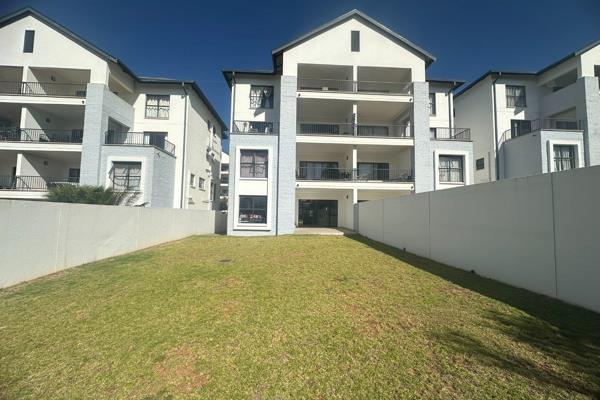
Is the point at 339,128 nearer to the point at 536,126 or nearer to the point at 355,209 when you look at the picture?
the point at 355,209

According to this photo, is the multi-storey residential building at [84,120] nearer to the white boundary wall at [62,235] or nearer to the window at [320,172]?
the white boundary wall at [62,235]

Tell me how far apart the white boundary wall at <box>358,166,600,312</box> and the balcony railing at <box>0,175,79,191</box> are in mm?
22219

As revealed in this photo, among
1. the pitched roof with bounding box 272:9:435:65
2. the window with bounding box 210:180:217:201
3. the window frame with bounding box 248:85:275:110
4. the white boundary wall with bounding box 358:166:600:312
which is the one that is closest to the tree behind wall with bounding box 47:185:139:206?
the window frame with bounding box 248:85:275:110

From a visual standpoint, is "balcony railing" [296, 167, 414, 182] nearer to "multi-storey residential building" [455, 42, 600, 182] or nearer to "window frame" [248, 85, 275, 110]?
"window frame" [248, 85, 275, 110]

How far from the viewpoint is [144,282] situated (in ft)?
→ 21.5

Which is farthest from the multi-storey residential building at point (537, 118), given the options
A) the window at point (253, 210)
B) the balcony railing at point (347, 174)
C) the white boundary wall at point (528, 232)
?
the window at point (253, 210)

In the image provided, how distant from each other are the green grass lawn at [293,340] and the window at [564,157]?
739 inches

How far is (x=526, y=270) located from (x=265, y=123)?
18614mm

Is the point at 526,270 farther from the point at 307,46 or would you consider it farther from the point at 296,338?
the point at 307,46

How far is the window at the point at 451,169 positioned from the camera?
19438 mm

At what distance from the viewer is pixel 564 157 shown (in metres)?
18.3

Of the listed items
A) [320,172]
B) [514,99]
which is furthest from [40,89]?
[514,99]

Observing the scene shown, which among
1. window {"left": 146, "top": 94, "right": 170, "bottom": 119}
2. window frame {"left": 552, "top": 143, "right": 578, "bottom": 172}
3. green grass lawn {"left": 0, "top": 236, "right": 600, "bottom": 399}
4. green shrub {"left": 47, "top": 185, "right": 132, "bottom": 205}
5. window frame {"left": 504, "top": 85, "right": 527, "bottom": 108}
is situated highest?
window frame {"left": 504, "top": 85, "right": 527, "bottom": 108}

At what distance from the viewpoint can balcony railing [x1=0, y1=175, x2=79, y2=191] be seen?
17438mm
